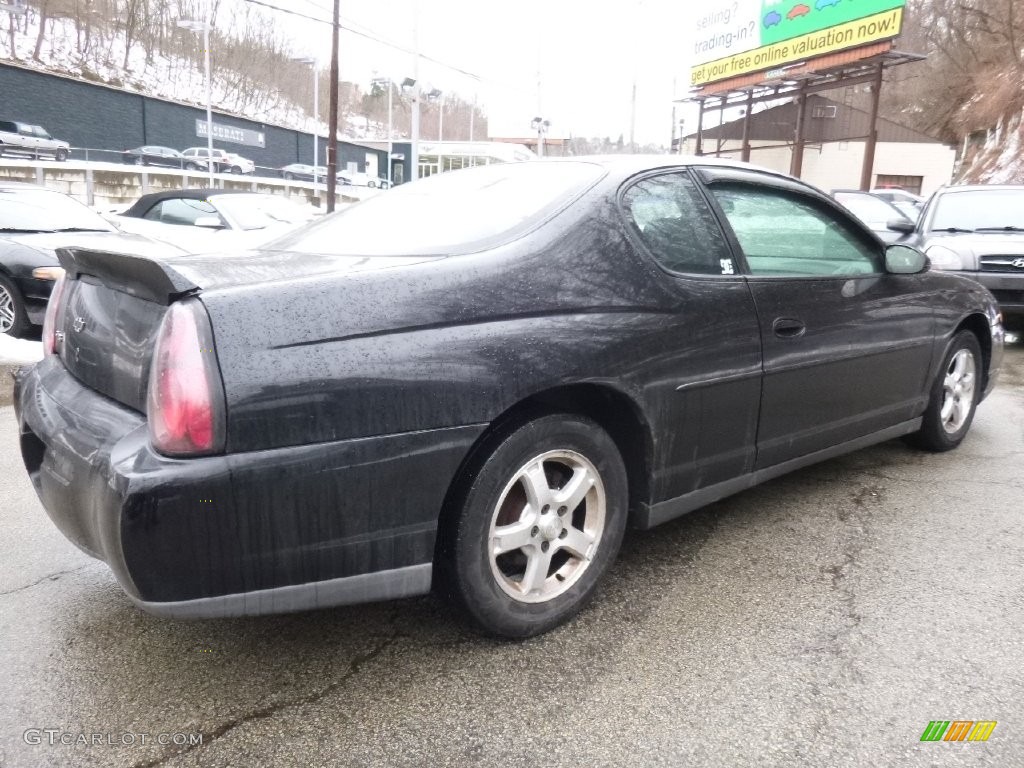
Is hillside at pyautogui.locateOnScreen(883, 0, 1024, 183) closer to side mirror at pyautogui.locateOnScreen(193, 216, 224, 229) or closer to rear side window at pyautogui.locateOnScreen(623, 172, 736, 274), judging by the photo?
side mirror at pyautogui.locateOnScreen(193, 216, 224, 229)

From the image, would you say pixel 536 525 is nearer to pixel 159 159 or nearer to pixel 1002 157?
pixel 1002 157

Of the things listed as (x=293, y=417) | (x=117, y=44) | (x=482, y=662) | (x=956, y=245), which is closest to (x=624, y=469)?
(x=482, y=662)

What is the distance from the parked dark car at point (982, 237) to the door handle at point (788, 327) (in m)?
4.90

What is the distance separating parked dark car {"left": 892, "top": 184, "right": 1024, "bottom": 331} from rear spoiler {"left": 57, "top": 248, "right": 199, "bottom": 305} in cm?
694

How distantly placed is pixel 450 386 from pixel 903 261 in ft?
8.13

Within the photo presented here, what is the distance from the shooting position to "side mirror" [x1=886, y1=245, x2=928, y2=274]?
3.52 meters

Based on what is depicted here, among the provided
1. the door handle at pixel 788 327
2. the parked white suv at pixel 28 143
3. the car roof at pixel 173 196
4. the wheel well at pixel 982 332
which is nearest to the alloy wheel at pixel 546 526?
the door handle at pixel 788 327

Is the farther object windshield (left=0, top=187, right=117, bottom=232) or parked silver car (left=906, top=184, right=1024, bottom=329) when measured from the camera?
windshield (left=0, top=187, right=117, bottom=232)

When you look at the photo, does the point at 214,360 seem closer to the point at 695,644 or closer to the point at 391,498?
the point at 391,498

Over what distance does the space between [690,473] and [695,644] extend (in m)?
0.60

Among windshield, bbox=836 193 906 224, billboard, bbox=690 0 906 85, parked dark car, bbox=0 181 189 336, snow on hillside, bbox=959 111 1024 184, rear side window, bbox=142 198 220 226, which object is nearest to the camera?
parked dark car, bbox=0 181 189 336

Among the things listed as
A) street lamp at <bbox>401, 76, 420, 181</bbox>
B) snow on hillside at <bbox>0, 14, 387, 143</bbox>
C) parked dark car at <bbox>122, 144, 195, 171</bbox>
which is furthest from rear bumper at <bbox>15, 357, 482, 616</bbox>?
snow on hillside at <bbox>0, 14, 387, 143</bbox>

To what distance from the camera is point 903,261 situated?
11.6 feet

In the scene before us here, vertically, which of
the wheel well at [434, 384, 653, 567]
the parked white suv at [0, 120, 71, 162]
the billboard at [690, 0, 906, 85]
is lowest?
the wheel well at [434, 384, 653, 567]
